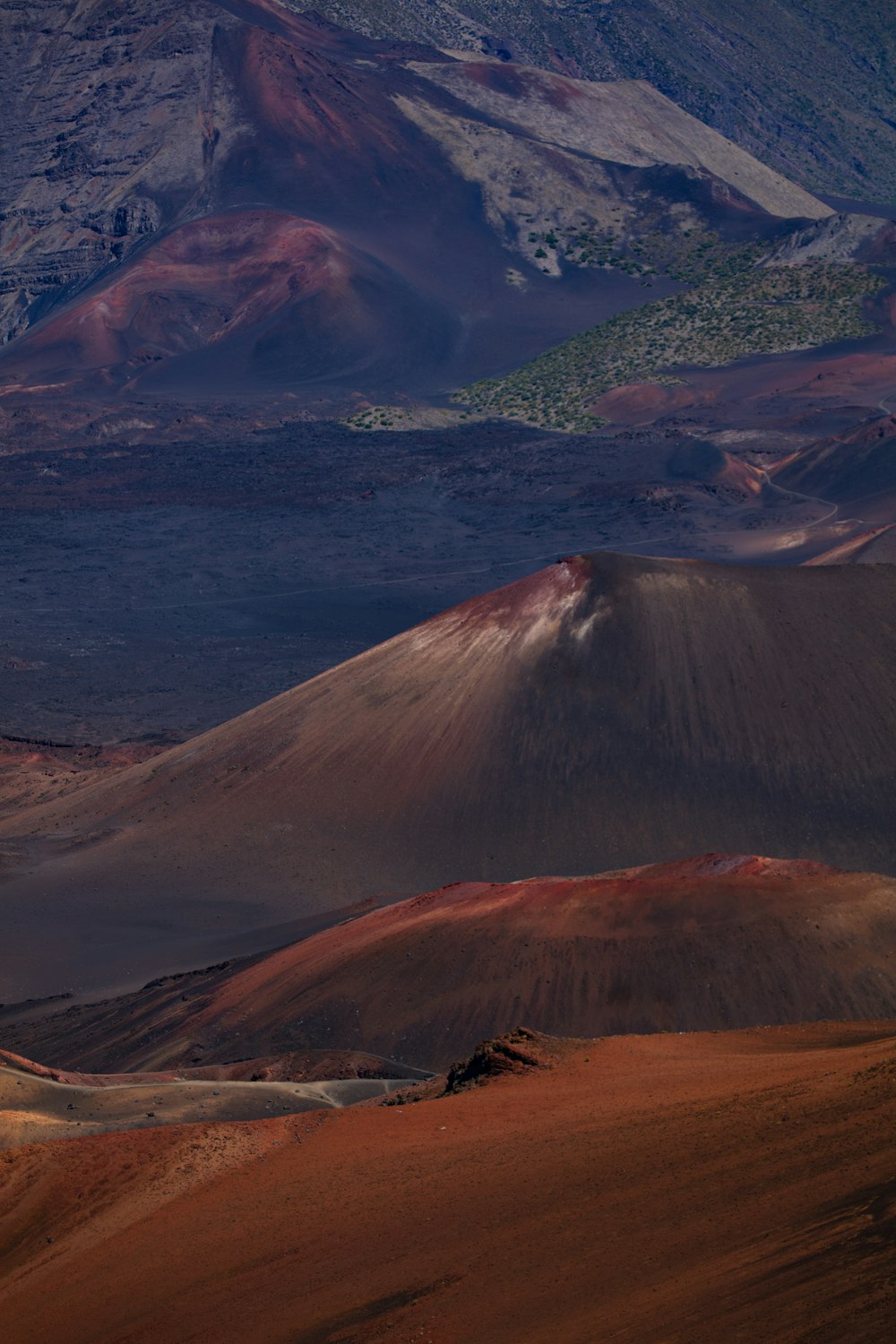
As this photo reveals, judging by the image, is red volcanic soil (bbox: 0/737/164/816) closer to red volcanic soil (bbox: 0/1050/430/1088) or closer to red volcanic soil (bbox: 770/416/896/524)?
red volcanic soil (bbox: 0/1050/430/1088)

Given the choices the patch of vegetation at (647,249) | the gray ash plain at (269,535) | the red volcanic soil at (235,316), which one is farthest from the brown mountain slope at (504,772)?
the patch of vegetation at (647,249)

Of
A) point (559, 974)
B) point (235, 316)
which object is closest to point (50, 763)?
point (559, 974)

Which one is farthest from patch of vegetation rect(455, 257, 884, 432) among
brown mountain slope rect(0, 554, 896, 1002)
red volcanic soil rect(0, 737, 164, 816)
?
brown mountain slope rect(0, 554, 896, 1002)

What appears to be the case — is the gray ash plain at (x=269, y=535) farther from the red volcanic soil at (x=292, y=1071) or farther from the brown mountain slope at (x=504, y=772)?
the red volcanic soil at (x=292, y=1071)

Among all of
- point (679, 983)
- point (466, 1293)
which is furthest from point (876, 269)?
point (466, 1293)

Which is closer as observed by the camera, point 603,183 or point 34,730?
point 34,730

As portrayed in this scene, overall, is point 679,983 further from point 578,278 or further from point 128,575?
point 578,278

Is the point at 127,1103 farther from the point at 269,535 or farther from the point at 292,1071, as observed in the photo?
the point at 269,535
